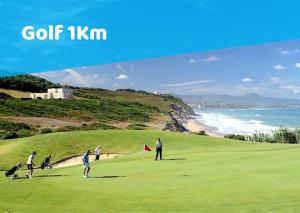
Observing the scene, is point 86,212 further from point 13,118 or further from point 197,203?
point 13,118

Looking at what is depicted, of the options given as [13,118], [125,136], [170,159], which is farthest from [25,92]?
[170,159]

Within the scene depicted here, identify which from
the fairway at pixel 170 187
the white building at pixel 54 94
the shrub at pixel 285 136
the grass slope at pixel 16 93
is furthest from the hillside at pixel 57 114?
the fairway at pixel 170 187

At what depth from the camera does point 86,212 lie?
64.0 feet

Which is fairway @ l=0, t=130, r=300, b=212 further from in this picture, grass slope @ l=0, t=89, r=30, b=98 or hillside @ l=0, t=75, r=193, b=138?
grass slope @ l=0, t=89, r=30, b=98

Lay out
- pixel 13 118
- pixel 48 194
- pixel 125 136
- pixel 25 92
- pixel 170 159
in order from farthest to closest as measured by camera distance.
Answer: pixel 25 92 → pixel 13 118 → pixel 125 136 → pixel 170 159 → pixel 48 194

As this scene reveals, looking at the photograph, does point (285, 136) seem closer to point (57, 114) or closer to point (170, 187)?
point (170, 187)

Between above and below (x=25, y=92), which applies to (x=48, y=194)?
below

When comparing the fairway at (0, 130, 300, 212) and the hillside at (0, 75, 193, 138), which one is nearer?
the fairway at (0, 130, 300, 212)

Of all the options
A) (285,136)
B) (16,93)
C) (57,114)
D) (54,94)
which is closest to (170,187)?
(285,136)

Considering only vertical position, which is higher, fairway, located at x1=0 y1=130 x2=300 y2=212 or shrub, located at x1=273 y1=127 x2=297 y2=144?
shrub, located at x1=273 y1=127 x2=297 y2=144

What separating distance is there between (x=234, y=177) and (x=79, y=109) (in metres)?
147

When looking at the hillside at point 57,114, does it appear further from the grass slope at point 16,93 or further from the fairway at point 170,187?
the fairway at point 170,187

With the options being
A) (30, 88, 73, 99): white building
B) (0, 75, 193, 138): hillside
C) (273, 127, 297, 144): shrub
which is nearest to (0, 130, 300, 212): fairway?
(273, 127, 297, 144): shrub

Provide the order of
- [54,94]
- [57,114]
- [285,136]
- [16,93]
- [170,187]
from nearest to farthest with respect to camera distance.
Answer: [170,187]
[285,136]
[57,114]
[16,93]
[54,94]
